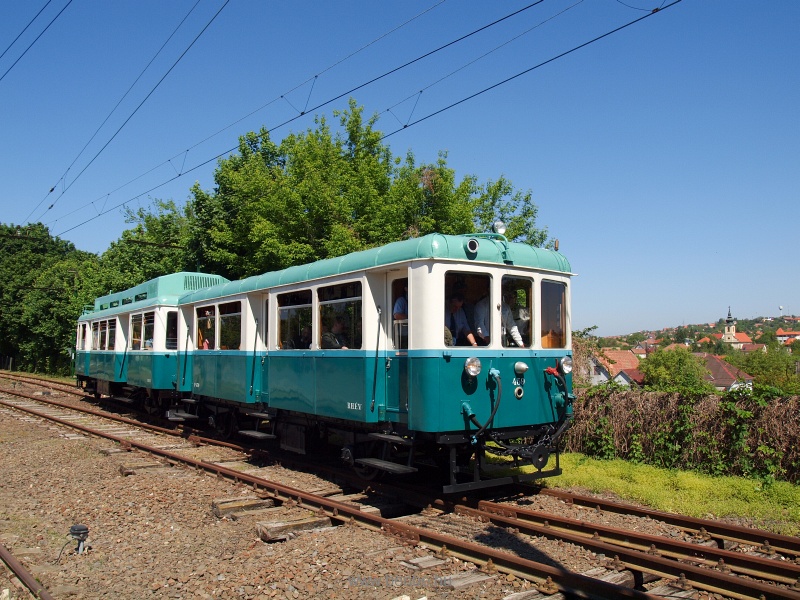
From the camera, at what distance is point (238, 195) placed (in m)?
24.2

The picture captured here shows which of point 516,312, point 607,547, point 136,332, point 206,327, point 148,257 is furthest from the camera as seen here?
point 148,257

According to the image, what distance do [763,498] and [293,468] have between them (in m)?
6.92

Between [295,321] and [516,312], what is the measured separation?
3636mm

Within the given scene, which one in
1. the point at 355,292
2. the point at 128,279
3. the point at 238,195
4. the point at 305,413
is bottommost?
the point at 305,413

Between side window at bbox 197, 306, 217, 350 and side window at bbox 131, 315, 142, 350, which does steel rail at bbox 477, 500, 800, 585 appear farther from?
side window at bbox 131, 315, 142, 350

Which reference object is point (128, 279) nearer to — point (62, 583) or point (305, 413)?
point (305, 413)

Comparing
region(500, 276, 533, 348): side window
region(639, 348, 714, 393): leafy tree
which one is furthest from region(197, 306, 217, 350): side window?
region(639, 348, 714, 393): leafy tree

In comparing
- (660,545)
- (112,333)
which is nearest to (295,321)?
(660,545)

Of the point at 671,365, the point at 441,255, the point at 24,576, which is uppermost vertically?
the point at 441,255

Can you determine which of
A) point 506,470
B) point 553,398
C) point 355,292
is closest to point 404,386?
point 355,292

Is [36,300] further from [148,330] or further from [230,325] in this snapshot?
[230,325]

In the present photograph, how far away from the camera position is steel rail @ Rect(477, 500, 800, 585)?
18.0 feet

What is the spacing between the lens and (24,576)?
5773 mm

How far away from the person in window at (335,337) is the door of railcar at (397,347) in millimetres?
909
